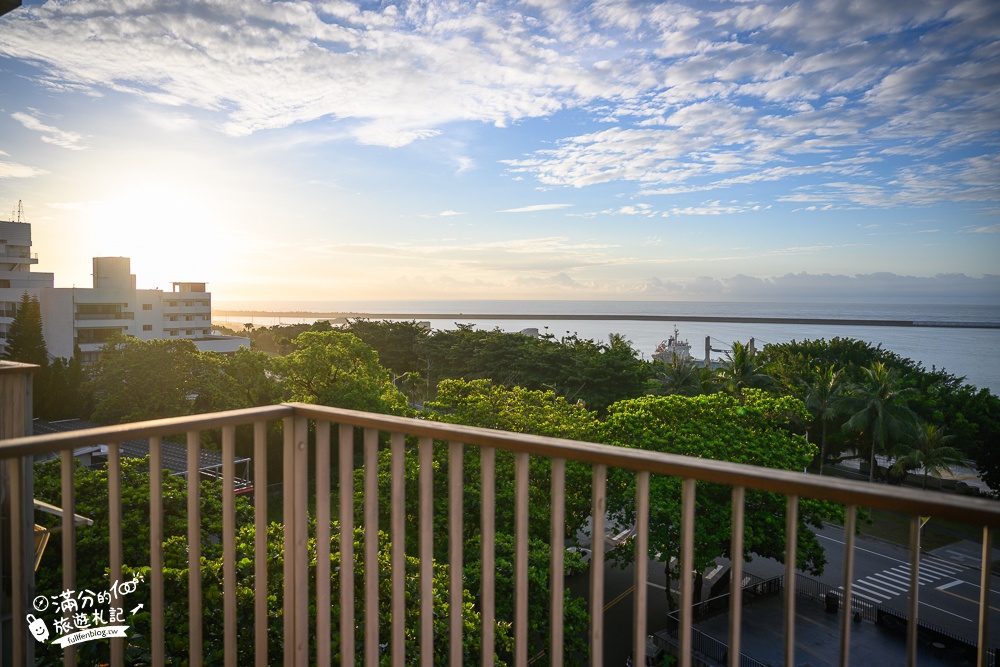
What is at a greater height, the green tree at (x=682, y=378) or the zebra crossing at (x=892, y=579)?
the green tree at (x=682, y=378)

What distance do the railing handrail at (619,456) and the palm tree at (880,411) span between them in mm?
22712

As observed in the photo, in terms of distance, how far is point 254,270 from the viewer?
5256cm

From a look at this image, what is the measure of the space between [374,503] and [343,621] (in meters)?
0.36

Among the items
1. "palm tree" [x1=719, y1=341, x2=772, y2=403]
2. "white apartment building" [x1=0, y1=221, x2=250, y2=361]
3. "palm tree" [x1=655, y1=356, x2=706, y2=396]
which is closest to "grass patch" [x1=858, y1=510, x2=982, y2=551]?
"palm tree" [x1=719, y1=341, x2=772, y2=403]

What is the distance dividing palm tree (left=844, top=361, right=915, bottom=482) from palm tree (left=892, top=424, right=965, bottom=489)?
0.58 meters

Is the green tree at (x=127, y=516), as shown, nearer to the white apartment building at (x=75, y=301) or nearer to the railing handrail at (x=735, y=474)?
the railing handrail at (x=735, y=474)

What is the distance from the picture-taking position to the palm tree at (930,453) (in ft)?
65.6

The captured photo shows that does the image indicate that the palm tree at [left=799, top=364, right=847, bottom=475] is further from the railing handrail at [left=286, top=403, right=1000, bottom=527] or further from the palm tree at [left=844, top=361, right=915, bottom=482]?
the railing handrail at [left=286, top=403, right=1000, bottom=527]

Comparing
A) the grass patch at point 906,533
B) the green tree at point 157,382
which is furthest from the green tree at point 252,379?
the grass patch at point 906,533

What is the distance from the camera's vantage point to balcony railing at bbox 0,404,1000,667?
1070mm

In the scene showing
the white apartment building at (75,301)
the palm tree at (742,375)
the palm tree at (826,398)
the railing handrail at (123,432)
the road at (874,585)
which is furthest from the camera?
the white apartment building at (75,301)

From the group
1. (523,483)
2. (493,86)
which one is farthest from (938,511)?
(493,86)

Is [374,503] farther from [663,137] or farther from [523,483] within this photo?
[663,137]

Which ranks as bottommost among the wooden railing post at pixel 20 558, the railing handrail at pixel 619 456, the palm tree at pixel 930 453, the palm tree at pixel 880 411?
the palm tree at pixel 930 453
